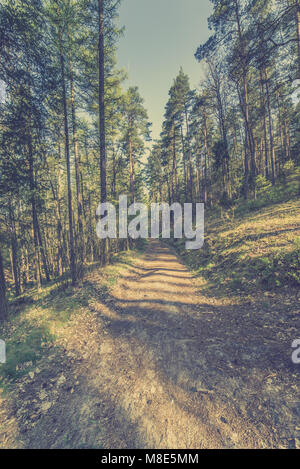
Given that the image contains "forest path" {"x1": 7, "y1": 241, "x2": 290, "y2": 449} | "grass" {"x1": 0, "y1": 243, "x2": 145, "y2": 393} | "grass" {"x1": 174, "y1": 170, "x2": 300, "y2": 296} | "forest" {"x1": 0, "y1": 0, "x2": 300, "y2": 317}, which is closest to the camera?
"forest path" {"x1": 7, "y1": 241, "x2": 290, "y2": 449}

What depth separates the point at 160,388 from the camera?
3.35 m

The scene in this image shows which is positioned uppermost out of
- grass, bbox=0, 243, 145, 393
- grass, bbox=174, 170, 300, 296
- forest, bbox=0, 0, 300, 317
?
forest, bbox=0, 0, 300, 317

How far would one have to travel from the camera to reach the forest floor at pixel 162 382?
2581mm

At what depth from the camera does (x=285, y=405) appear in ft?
8.98

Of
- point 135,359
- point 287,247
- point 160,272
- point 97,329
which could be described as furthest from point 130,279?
point 287,247

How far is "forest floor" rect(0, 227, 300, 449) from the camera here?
2.58m

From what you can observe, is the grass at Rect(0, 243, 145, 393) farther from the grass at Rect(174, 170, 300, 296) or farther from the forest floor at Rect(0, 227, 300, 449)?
the grass at Rect(174, 170, 300, 296)

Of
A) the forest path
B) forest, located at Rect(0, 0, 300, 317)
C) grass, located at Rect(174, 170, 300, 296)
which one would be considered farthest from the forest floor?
forest, located at Rect(0, 0, 300, 317)

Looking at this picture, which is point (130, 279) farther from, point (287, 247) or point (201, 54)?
point (201, 54)

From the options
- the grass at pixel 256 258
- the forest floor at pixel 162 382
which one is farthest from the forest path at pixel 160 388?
the grass at pixel 256 258

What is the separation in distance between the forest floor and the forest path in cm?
2

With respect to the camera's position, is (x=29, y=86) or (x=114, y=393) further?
(x=29, y=86)
